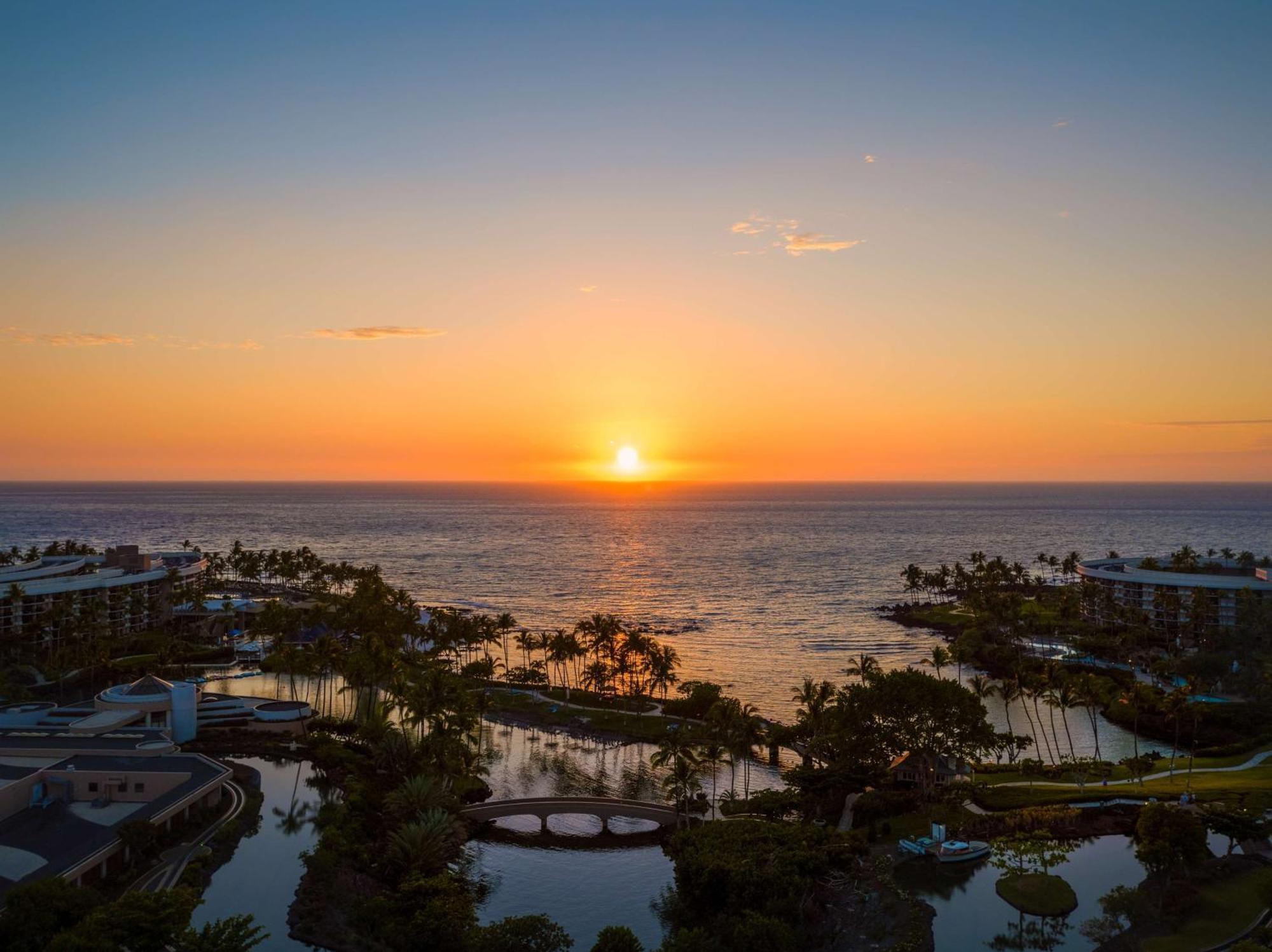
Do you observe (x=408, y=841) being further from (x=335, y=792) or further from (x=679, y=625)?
(x=679, y=625)

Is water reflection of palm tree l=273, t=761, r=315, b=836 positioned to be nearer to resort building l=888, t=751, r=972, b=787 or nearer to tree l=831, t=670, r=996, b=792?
tree l=831, t=670, r=996, b=792

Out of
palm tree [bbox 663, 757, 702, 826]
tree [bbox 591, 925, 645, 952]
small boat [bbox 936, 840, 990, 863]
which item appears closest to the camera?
tree [bbox 591, 925, 645, 952]

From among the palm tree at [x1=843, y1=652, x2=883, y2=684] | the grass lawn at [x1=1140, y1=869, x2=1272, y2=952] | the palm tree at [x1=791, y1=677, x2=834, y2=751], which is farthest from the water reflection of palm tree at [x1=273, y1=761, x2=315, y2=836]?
the grass lawn at [x1=1140, y1=869, x2=1272, y2=952]

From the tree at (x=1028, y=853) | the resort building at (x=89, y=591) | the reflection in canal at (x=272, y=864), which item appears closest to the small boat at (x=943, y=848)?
the tree at (x=1028, y=853)

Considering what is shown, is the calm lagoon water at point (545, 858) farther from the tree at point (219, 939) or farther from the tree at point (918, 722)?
the tree at point (918, 722)

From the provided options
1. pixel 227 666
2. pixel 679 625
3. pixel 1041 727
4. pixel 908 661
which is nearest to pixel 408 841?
pixel 1041 727

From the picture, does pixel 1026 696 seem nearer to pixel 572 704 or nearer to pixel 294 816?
pixel 572 704
